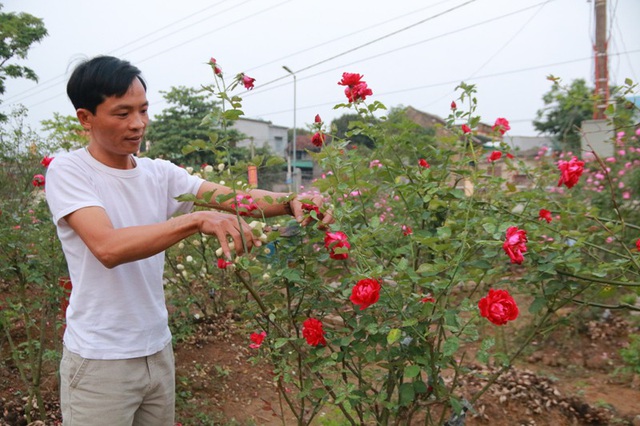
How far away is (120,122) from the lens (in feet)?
4.53

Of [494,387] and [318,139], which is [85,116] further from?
[494,387]

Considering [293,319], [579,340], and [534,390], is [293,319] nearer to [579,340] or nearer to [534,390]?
[534,390]

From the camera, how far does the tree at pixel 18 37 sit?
9.82m

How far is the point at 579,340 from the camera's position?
14.4 feet

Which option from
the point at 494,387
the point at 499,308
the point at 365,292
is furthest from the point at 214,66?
the point at 494,387

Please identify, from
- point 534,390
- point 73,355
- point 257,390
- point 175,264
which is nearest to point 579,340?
point 534,390

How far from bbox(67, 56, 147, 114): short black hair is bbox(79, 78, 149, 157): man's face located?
2 centimetres

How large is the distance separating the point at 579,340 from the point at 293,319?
3.52 metres

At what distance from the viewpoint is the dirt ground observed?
3043mm

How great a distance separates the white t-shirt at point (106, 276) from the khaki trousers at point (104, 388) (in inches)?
1.2

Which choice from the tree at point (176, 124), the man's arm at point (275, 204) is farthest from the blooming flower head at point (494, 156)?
the tree at point (176, 124)

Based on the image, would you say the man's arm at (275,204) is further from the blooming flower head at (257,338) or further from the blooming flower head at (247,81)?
the blooming flower head at (257,338)

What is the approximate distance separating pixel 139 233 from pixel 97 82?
1.46 ft

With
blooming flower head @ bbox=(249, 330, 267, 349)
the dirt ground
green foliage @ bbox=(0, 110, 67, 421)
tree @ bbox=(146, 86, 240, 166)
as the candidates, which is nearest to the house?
tree @ bbox=(146, 86, 240, 166)
